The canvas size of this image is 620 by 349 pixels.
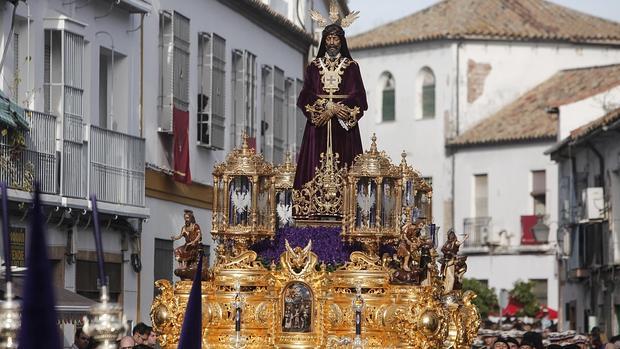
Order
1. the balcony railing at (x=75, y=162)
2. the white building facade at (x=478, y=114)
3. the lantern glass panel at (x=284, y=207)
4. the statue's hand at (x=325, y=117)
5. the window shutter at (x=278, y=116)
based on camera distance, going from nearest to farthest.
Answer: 1. the statue's hand at (x=325, y=117)
2. the lantern glass panel at (x=284, y=207)
3. the balcony railing at (x=75, y=162)
4. the window shutter at (x=278, y=116)
5. the white building facade at (x=478, y=114)

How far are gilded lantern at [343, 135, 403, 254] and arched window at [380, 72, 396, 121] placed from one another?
40678 mm

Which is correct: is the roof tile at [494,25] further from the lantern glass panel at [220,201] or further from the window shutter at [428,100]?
the lantern glass panel at [220,201]

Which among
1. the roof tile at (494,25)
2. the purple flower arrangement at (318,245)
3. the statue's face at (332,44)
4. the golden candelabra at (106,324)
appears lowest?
the golden candelabra at (106,324)

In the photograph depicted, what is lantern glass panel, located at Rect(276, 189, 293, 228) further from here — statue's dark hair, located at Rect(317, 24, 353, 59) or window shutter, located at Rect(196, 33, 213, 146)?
window shutter, located at Rect(196, 33, 213, 146)

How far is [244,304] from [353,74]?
2.26m

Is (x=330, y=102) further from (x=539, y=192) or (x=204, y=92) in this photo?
(x=539, y=192)

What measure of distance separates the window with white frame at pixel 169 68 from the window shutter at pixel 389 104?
28.9 m

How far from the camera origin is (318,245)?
14.4 meters

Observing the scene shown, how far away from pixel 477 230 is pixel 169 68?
26.6m

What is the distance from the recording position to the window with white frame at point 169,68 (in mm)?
25969

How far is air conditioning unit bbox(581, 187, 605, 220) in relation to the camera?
1543 inches

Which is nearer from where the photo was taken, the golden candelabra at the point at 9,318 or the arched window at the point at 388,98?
the golden candelabra at the point at 9,318

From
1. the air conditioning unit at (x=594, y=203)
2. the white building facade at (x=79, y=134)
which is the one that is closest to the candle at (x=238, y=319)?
the white building facade at (x=79, y=134)

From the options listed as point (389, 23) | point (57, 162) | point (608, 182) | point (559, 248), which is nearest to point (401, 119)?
point (389, 23)
